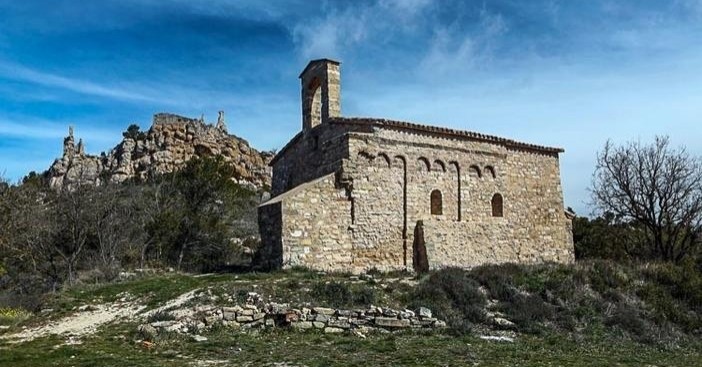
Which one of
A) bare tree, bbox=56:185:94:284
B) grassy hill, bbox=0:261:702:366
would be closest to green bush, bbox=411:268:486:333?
grassy hill, bbox=0:261:702:366

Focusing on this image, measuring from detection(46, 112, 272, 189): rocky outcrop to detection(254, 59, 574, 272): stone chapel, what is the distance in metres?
34.2

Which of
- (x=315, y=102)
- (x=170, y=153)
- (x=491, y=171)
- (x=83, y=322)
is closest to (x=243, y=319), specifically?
(x=83, y=322)

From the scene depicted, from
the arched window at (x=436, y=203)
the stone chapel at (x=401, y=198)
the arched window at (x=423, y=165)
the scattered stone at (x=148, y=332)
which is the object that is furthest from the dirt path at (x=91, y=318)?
the arched window at (x=436, y=203)

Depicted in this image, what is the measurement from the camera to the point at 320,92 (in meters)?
23.9

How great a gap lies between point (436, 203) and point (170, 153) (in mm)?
41418

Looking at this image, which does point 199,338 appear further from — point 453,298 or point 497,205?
point 497,205

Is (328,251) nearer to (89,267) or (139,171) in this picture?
(89,267)

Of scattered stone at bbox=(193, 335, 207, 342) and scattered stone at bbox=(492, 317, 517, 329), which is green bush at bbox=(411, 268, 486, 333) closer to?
scattered stone at bbox=(492, 317, 517, 329)

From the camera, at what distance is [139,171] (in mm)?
56469

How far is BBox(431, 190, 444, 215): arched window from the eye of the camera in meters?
22.1

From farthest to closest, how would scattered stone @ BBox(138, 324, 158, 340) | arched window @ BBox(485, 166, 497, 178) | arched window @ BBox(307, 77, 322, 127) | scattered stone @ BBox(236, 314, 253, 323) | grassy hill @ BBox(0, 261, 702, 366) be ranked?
1. arched window @ BBox(307, 77, 322, 127)
2. arched window @ BBox(485, 166, 497, 178)
3. scattered stone @ BBox(236, 314, 253, 323)
4. scattered stone @ BBox(138, 324, 158, 340)
5. grassy hill @ BBox(0, 261, 702, 366)

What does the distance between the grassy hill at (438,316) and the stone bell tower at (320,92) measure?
7308mm

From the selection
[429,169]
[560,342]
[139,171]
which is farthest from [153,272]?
[139,171]

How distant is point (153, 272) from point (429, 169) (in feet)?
40.0
